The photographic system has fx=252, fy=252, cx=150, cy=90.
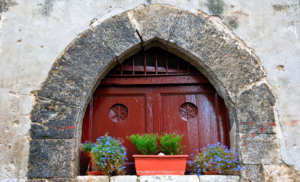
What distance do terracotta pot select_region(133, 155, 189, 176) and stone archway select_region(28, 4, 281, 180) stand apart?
670 millimetres

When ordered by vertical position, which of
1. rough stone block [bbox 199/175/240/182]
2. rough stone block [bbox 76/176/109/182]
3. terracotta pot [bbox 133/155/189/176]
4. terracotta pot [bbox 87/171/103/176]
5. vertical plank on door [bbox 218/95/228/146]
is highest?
vertical plank on door [bbox 218/95/228/146]

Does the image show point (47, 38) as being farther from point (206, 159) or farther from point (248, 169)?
point (248, 169)

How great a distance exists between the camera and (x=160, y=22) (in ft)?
10.1

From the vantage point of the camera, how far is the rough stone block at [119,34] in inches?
118

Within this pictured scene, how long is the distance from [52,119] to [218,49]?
2.05 m

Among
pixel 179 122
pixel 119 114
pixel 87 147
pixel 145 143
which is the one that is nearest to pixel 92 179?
pixel 87 147

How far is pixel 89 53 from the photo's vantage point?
9.72 ft

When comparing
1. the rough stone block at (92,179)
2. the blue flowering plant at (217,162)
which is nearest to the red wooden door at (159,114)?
the blue flowering plant at (217,162)

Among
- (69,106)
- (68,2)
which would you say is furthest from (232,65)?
(68,2)

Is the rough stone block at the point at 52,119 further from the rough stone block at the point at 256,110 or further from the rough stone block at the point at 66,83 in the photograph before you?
the rough stone block at the point at 256,110

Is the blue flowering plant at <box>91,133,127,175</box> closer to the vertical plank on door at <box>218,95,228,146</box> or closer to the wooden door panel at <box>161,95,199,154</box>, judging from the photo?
the wooden door panel at <box>161,95,199,154</box>

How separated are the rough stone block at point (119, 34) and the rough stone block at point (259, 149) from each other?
1.64 meters

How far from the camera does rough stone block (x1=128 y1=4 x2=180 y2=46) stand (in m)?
3.04

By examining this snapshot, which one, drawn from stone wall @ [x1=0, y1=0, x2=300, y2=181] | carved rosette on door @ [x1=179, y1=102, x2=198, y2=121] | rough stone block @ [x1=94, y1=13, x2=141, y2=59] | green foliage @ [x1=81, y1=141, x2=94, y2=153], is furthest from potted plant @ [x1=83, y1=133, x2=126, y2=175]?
rough stone block @ [x1=94, y1=13, x2=141, y2=59]
